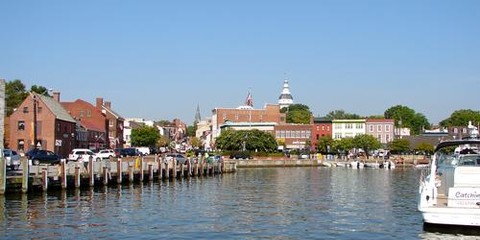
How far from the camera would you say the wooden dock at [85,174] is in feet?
154

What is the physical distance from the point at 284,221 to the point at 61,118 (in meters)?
68.7

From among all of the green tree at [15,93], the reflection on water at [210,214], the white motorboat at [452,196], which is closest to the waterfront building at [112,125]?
the green tree at [15,93]

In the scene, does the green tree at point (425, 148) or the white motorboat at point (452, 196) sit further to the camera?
the green tree at point (425, 148)

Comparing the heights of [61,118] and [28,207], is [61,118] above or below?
above

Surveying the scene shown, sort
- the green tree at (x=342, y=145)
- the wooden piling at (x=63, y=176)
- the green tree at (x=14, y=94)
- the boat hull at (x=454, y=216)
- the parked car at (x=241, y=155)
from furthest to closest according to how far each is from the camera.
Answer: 1. the green tree at (x=342, y=145)
2. the parked car at (x=241, y=155)
3. the green tree at (x=14, y=94)
4. the wooden piling at (x=63, y=176)
5. the boat hull at (x=454, y=216)

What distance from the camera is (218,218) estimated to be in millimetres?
37062

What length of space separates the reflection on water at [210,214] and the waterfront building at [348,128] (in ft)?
416

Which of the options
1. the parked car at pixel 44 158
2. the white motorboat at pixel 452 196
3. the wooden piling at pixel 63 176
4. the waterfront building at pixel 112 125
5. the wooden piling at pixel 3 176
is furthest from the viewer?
the waterfront building at pixel 112 125

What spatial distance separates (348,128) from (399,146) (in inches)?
796

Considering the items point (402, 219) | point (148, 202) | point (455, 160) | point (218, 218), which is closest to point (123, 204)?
point (148, 202)

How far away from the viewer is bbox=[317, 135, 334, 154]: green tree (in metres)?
168

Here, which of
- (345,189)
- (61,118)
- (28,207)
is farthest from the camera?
(61,118)

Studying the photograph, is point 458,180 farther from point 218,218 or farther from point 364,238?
point 218,218

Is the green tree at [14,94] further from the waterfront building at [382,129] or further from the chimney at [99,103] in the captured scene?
the waterfront building at [382,129]
